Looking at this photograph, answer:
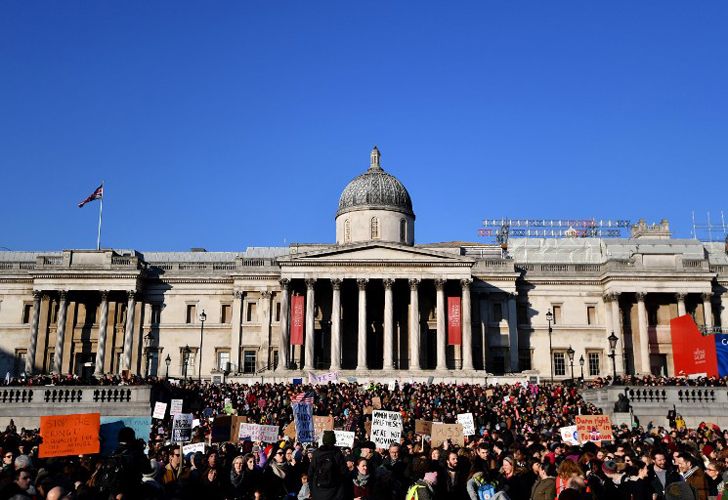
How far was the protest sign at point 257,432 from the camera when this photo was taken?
19047 millimetres

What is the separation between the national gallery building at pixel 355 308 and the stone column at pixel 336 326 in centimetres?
48

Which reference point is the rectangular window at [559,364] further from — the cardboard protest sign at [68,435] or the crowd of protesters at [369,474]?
the cardboard protest sign at [68,435]

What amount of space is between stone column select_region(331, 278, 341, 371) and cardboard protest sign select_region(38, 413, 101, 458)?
37.5 m

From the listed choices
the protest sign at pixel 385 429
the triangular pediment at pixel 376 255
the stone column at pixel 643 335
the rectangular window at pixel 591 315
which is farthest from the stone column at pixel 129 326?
the protest sign at pixel 385 429

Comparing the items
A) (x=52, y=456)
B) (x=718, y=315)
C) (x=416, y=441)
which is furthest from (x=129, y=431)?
(x=718, y=315)

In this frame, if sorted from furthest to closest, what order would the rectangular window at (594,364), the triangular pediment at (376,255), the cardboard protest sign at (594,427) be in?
1. the rectangular window at (594,364)
2. the triangular pediment at (376,255)
3. the cardboard protest sign at (594,427)

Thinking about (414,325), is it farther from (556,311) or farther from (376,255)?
(556,311)

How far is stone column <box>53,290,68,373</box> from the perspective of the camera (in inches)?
→ 2271

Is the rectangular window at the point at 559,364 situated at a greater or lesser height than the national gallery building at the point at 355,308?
lesser

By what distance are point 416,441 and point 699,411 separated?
21.7m

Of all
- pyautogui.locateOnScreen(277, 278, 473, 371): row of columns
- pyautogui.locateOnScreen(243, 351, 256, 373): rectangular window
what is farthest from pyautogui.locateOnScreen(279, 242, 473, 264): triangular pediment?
pyautogui.locateOnScreen(243, 351, 256, 373): rectangular window

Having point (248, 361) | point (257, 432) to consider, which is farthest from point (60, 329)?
point (257, 432)

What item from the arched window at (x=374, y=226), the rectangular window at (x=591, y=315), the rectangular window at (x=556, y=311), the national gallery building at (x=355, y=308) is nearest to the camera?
the national gallery building at (x=355, y=308)

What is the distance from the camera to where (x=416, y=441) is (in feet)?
61.9
